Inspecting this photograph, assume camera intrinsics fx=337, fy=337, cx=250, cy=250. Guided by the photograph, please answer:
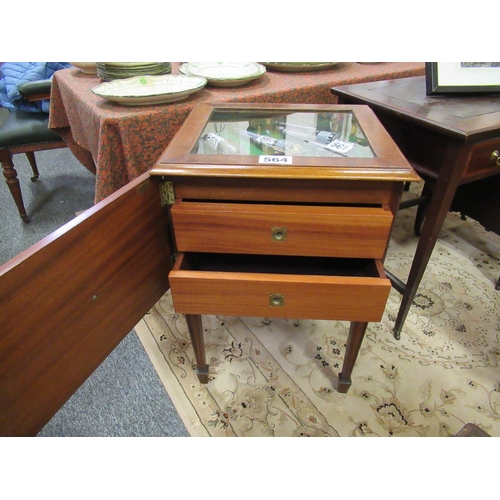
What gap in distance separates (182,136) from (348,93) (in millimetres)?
470

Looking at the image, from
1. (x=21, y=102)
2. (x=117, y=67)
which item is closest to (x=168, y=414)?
(x=117, y=67)

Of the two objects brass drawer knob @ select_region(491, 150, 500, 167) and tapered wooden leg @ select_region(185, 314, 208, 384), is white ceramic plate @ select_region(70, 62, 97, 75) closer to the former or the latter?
tapered wooden leg @ select_region(185, 314, 208, 384)

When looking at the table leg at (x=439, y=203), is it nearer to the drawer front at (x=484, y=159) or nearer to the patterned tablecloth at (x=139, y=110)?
the drawer front at (x=484, y=159)

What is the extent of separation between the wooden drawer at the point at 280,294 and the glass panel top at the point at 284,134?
23 centimetres

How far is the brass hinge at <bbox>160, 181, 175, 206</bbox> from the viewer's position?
62 centimetres

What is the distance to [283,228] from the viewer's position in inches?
24.1

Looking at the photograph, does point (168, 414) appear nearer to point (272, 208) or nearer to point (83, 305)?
point (83, 305)

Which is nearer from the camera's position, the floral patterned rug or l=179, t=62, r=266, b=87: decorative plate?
the floral patterned rug

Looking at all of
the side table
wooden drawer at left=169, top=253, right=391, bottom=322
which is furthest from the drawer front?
wooden drawer at left=169, top=253, right=391, bottom=322

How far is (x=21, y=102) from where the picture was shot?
1.49 metres

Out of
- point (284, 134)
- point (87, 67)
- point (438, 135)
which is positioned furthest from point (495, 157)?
point (87, 67)

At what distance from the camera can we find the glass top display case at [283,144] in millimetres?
568

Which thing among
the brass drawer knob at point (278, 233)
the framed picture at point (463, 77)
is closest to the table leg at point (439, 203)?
the framed picture at point (463, 77)

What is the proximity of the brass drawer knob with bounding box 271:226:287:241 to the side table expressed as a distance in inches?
14.6
